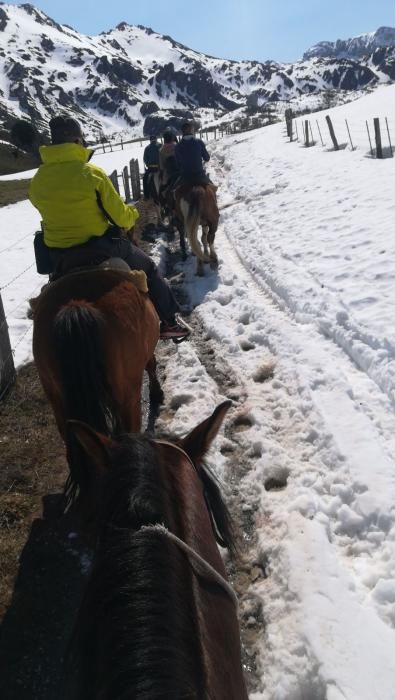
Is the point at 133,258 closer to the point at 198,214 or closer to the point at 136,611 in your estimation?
the point at 136,611

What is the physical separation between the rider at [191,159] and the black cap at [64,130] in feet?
19.7

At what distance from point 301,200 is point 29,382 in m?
9.91

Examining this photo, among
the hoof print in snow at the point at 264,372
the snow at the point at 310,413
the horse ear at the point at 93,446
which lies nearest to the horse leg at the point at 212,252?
the snow at the point at 310,413

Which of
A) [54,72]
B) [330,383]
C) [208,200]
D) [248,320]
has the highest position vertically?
[54,72]

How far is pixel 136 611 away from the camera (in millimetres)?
1112

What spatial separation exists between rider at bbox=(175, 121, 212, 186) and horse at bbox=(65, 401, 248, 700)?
888cm

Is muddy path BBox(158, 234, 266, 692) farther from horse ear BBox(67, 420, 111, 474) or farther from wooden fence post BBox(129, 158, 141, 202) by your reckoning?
wooden fence post BBox(129, 158, 141, 202)

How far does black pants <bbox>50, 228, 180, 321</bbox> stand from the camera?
162 inches

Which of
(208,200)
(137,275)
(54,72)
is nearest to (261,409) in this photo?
(137,275)

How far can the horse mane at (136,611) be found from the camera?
1004mm

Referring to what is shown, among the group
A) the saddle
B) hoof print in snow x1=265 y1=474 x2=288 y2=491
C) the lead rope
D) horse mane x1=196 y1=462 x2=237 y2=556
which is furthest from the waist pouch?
the lead rope

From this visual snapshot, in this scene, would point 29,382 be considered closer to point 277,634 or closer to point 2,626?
point 2,626

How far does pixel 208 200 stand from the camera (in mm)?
9578

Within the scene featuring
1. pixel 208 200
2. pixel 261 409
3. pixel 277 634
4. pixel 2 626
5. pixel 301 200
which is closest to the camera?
pixel 277 634
